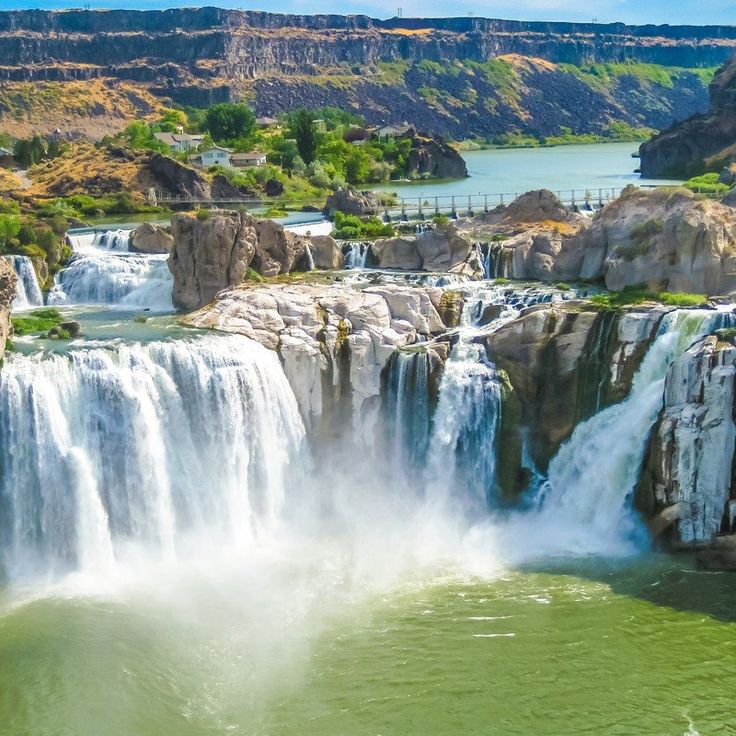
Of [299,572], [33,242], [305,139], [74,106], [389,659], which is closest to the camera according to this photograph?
[389,659]

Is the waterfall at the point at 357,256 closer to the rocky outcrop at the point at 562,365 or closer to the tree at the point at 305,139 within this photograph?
the rocky outcrop at the point at 562,365

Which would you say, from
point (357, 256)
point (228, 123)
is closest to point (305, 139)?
point (228, 123)

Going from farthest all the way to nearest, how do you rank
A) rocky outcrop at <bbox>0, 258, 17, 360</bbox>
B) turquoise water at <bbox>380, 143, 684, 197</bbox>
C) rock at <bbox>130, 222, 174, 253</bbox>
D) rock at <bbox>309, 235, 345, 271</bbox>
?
turquoise water at <bbox>380, 143, 684, 197</bbox> < rock at <bbox>130, 222, 174, 253</bbox> < rock at <bbox>309, 235, 345, 271</bbox> < rocky outcrop at <bbox>0, 258, 17, 360</bbox>

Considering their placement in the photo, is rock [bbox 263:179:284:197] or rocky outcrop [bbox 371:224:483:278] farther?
rock [bbox 263:179:284:197]

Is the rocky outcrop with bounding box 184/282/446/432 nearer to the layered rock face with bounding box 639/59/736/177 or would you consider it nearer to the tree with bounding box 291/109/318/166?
the tree with bounding box 291/109/318/166

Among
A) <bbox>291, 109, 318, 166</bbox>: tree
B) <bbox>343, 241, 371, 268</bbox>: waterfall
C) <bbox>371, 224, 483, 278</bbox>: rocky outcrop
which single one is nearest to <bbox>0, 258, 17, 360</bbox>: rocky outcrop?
<bbox>343, 241, 371, 268</bbox>: waterfall

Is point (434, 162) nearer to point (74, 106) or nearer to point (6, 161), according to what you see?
point (6, 161)
